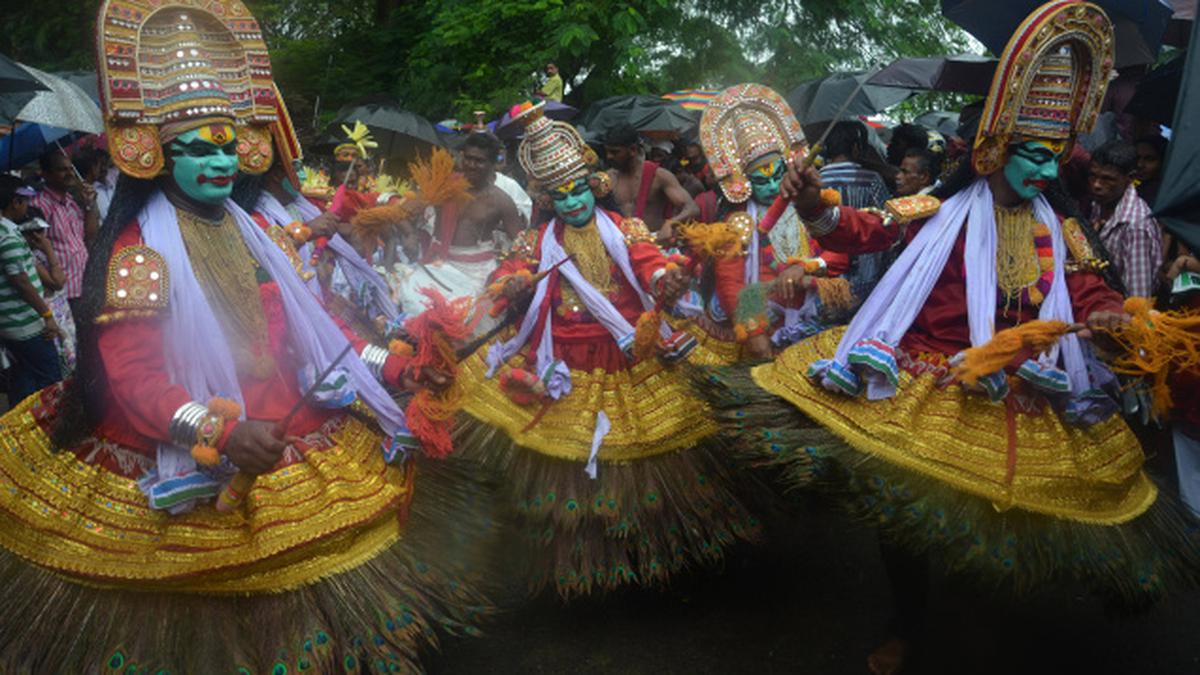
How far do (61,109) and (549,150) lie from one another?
5203 millimetres

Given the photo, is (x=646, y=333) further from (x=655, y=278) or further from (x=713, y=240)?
(x=713, y=240)

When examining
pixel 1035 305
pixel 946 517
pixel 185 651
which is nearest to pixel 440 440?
pixel 185 651

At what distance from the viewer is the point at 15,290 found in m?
5.97

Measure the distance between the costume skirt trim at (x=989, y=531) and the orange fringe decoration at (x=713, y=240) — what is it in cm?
88

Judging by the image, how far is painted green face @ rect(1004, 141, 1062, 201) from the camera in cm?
369

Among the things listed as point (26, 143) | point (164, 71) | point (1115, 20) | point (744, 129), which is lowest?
point (26, 143)

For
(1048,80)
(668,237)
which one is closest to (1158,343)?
(1048,80)

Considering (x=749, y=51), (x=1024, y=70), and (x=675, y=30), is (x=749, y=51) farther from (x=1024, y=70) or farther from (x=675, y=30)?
(x=1024, y=70)

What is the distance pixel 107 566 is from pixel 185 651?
339mm

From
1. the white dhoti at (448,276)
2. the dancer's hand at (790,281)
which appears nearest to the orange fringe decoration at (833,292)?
the dancer's hand at (790,281)

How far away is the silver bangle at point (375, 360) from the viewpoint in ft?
11.6

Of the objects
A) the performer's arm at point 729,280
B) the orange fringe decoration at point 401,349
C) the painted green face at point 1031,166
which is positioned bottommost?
the performer's arm at point 729,280

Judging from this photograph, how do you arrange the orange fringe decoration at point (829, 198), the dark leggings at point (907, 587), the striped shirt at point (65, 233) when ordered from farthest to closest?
the striped shirt at point (65, 233) → the dark leggings at point (907, 587) → the orange fringe decoration at point (829, 198)

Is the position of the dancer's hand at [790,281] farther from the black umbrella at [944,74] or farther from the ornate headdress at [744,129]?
the black umbrella at [944,74]
